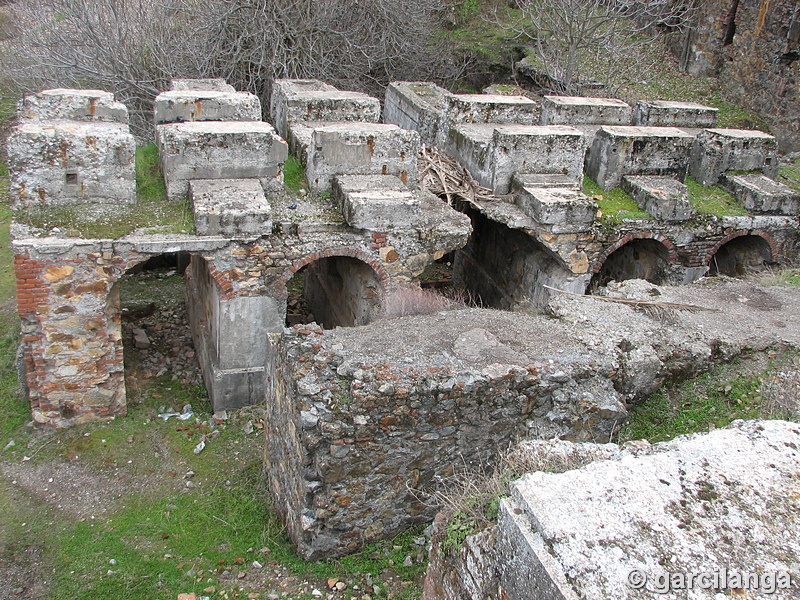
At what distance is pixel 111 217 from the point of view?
24.8 ft

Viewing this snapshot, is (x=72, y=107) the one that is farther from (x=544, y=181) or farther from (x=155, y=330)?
(x=544, y=181)

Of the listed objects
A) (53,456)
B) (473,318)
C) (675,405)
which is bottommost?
(53,456)

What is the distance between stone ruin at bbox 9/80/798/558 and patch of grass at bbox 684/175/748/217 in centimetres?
14

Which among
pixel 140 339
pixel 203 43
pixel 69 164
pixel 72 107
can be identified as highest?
pixel 203 43

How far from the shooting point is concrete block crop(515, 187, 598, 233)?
28.9 feet

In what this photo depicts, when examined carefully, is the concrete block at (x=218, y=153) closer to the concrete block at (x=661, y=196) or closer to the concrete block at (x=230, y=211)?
the concrete block at (x=230, y=211)

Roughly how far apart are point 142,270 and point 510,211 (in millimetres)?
6554

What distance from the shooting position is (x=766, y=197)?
31.6ft

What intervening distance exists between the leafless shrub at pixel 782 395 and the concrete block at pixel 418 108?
22.3 ft

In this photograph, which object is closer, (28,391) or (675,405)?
(675,405)

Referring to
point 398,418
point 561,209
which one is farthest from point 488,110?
point 398,418

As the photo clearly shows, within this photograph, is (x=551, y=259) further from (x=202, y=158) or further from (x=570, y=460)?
(x=570, y=460)

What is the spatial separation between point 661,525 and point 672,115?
974cm

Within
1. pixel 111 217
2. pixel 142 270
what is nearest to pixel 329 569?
pixel 111 217
